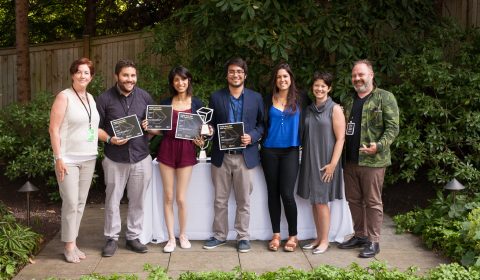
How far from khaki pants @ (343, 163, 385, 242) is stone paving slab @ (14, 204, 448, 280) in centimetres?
25

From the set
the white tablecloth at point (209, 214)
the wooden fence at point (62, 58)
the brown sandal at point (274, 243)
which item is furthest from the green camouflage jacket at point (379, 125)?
the wooden fence at point (62, 58)

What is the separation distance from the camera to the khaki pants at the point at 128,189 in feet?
17.2

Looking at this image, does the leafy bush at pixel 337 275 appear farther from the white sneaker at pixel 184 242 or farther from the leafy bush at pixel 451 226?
the white sneaker at pixel 184 242

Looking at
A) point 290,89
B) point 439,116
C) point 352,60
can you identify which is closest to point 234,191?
point 290,89

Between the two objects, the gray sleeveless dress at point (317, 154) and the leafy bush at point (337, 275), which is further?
the gray sleeveless dress at point (317, 154)

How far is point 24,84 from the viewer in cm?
857

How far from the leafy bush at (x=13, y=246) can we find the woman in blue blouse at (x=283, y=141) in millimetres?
2257

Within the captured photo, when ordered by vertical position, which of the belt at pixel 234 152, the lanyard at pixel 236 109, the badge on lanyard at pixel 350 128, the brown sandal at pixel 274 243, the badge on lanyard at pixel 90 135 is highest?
the lanyard at pixel 236 109

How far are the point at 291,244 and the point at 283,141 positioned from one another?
1.00 metres

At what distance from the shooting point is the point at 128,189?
5.38 metres

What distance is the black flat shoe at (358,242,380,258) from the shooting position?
5277 mm

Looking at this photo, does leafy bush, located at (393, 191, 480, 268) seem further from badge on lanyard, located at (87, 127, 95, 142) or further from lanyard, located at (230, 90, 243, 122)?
badge on lanyard, located at (87, 127, 95, 142)

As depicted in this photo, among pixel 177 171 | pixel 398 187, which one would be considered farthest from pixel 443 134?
pixel 177 171

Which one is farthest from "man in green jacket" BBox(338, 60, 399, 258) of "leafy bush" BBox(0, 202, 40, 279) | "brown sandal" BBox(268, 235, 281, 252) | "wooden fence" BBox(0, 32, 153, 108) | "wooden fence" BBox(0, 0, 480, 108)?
"wooden fence" BBox(0, 32, 153, 108)
